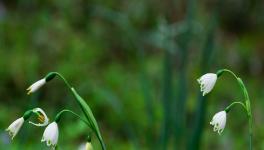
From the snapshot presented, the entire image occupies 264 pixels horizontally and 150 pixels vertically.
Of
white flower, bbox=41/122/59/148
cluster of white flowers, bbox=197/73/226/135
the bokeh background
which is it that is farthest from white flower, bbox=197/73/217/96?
the bokeh background

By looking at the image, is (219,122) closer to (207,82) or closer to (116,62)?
(207,82)

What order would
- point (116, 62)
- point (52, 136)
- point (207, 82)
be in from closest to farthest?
point (52, 136) → point (207, 82) → point (116, 62)

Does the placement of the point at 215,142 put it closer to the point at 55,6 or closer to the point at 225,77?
the point at 225,77

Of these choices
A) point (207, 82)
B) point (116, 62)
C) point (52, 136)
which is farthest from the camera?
point (116, 62)

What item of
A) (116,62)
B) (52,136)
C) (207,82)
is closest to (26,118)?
(52,136)

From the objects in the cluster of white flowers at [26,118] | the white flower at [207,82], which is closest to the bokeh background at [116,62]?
the white flower at [207,82]

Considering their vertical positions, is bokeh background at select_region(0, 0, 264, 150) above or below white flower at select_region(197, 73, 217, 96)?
below

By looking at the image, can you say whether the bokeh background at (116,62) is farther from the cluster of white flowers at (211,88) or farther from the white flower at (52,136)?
the white flower at (52,136)

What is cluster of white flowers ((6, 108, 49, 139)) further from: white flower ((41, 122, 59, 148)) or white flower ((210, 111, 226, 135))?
white flower ((210, 111, 226, 135))
